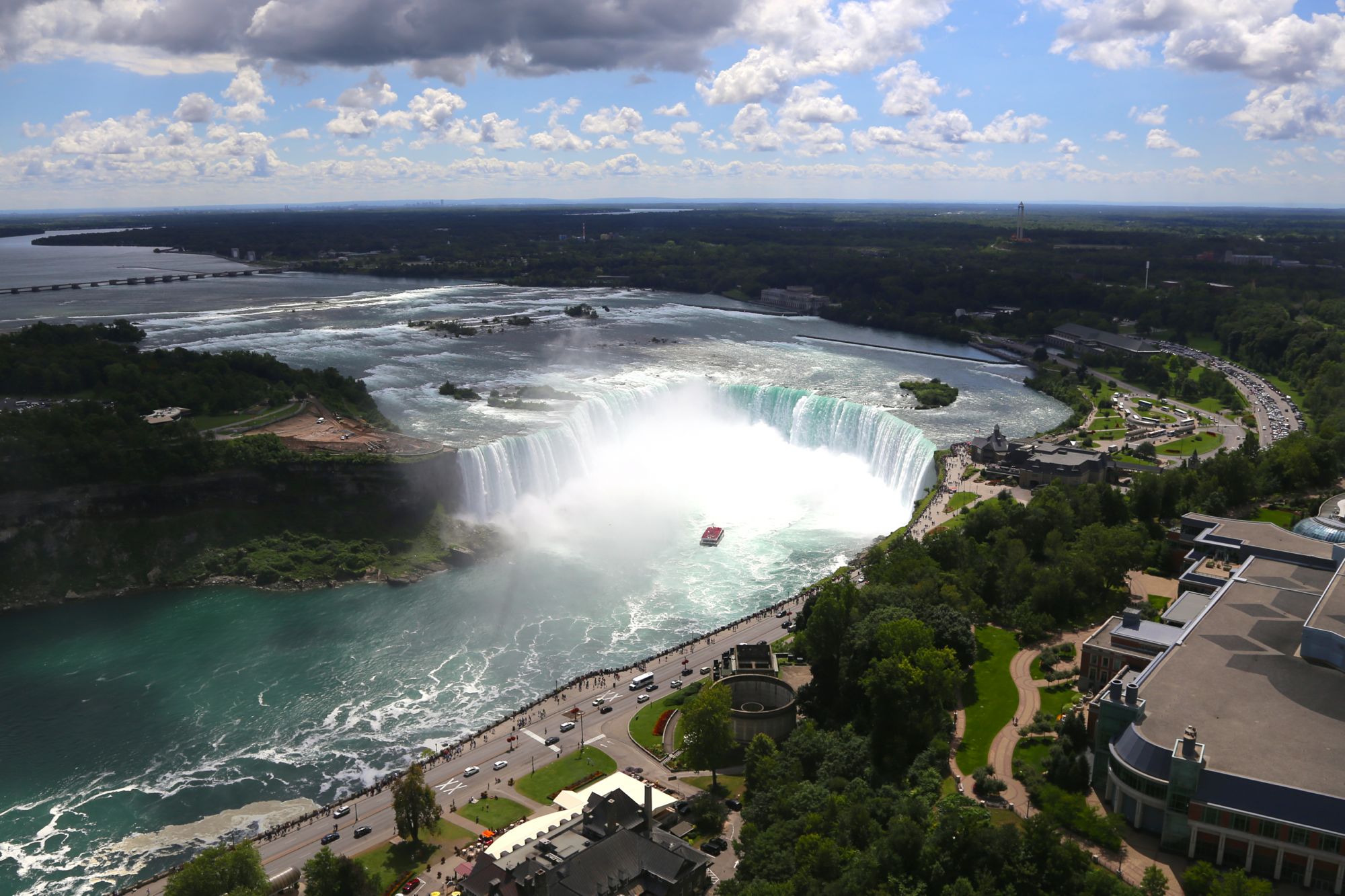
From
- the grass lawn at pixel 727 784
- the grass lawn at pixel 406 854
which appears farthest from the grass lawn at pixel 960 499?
the grass lawn at pixel 406 854

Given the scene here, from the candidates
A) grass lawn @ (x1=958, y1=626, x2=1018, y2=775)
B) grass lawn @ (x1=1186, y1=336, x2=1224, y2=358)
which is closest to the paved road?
grass lawn @ (x1=958, y1=626, x2=1018, y2=775)

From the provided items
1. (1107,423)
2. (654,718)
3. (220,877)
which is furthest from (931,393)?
(220,877)

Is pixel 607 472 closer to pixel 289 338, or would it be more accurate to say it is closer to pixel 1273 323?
pixel 289 338

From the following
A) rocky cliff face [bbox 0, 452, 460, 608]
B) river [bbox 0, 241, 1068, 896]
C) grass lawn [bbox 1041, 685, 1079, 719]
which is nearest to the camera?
grass lawn [bbox 1041, 685, 1079, 719]

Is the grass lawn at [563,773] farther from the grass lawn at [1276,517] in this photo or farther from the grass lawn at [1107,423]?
the grass lawn at [1107,423]

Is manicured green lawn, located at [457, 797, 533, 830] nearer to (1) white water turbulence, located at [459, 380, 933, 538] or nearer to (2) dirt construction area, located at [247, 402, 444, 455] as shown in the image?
(1) white water turbulence, located at [459, 380, 933, 538]

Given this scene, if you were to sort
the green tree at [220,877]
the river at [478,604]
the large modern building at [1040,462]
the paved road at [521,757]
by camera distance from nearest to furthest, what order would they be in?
the green tree at [220,877] < the paved road at [521,757] < the river at [478,604] < the large modern building at [1040,462]

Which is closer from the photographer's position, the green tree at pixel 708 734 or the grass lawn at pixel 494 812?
the grass lawn at pixel 494 812
